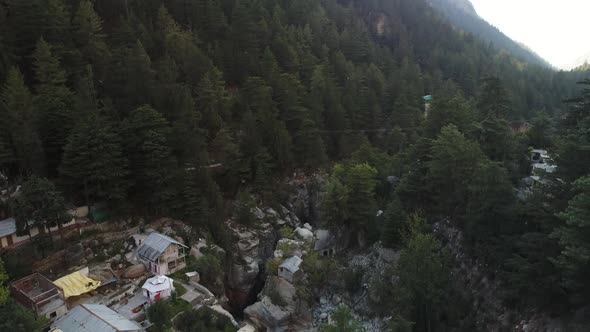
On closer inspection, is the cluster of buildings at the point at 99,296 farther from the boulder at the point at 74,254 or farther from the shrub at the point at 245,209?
the shrub at the point at 245,209

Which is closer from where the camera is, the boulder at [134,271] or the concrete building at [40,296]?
the concrete building at [40,296]

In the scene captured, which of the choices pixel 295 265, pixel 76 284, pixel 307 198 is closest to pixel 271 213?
pixel 307 198

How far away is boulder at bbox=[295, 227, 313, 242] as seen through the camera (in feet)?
137

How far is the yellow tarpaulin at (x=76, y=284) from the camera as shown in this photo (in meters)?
28.3

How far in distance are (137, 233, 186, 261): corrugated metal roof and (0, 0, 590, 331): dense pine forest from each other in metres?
3.65

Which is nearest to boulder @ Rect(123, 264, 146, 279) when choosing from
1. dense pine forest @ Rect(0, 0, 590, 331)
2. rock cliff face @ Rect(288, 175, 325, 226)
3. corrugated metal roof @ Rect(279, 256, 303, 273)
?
dense pine forest @ Rect(0, 0, 590, 331)

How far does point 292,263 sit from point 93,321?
51.9 ft

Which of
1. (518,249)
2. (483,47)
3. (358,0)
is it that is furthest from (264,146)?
(483,47)

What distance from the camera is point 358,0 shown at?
4040 inches

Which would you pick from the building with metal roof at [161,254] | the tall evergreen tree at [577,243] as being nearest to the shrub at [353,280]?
the building with metal roof at [161,254]

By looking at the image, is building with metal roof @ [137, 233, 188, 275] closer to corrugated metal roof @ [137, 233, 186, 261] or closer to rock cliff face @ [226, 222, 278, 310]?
corrugated metal roof @ [137, 233, 186, 261]

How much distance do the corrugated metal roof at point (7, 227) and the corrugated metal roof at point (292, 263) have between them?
20.1m

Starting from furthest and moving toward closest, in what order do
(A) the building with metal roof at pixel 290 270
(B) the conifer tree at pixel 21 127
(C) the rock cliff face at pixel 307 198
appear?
(C) the rock cliff face at pixel 307 198, (A) the building with metal roof at pixel 290 270, (B) the conifer tree at pixel 21 127

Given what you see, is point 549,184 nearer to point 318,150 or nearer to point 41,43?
point 318,150
